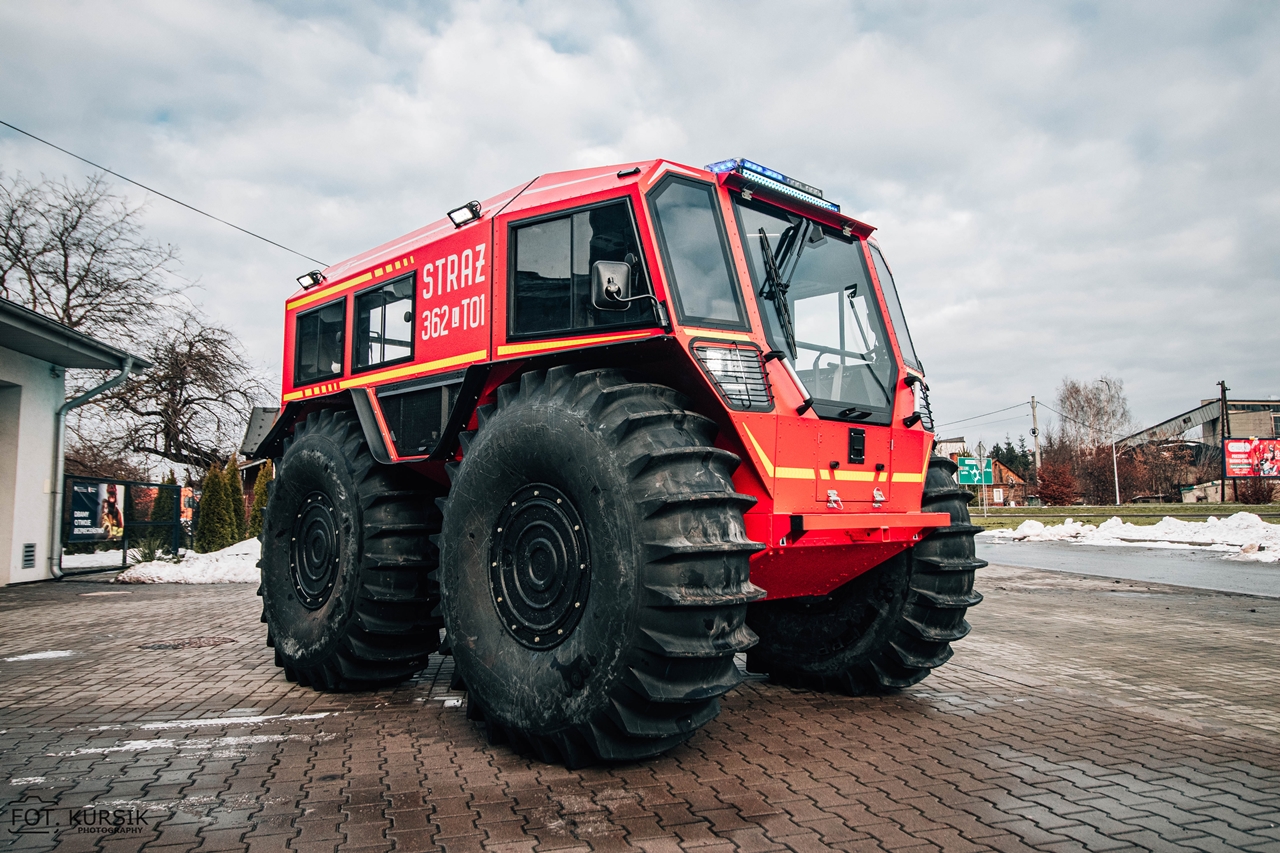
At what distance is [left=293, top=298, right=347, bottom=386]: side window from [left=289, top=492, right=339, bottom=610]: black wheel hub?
122 cm

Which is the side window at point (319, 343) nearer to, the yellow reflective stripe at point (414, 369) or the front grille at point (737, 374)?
the yellow reflective stripe at point (414, 369)

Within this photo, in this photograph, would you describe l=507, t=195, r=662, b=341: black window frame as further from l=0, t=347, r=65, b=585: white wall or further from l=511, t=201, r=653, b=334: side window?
l=0, t=347, r=65, b=585: white wall

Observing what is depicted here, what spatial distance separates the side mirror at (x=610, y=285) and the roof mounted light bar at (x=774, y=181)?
3.19 ft

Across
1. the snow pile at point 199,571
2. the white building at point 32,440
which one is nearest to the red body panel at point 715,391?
the white building at point 32,440

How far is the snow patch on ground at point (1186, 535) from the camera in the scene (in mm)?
19317

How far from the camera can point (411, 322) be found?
20.1ft

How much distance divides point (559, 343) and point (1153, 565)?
17.4 meters

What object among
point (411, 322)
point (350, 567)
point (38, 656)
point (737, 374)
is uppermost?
point (411, 322)

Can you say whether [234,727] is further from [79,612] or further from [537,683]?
[79,612]

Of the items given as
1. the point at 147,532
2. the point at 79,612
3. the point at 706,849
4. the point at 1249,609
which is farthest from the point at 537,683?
the point at 147,532

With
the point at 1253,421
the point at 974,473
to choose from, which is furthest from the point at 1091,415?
the point at 974,473

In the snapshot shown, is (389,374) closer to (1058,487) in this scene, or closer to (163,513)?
(163,513)

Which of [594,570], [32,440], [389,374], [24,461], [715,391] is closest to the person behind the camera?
[594,570]

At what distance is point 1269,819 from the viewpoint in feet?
11.3
